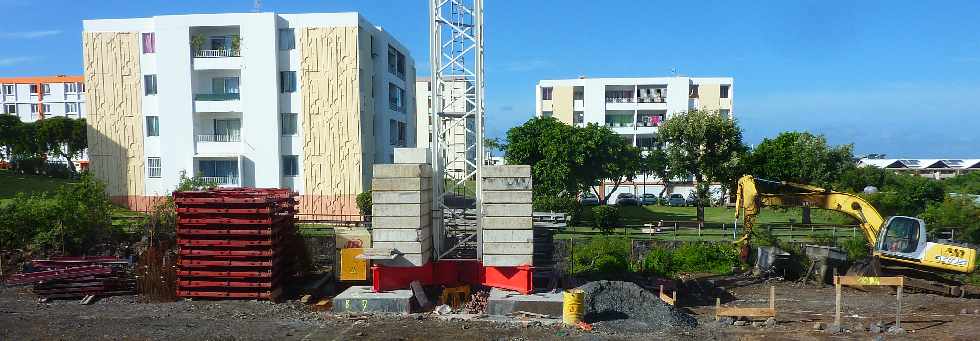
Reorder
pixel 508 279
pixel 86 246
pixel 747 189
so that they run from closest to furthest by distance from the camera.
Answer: pixel 508 279 < pixel 747 189 < pixel 86 246

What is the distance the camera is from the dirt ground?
12.5m

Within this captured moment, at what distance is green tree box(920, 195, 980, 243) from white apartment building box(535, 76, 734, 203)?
1184 inches

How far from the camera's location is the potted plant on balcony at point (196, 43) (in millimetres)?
31734

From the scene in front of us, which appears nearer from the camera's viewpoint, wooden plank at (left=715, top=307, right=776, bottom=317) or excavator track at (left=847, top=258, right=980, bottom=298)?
wooden plank at (left=715, top=307, right=776, bottom=317)

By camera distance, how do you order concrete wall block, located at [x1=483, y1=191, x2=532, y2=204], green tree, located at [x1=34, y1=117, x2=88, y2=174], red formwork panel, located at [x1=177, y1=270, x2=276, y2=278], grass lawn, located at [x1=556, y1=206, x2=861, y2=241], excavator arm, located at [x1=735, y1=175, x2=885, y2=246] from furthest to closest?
green tree, located at [x1=34, y1=117, x2=88, y2=174], grass lawn, located at [x1=556, y1=206, x2=861, y2=241], excavator arm, located at [x1=735, y1=175, x2=885, y2=246], red formwork panel, located at [x1=177, y1=270, x2=276, y2=278], concrete wall block, located at [x1=483, y1=191, x2=532, y2=204]

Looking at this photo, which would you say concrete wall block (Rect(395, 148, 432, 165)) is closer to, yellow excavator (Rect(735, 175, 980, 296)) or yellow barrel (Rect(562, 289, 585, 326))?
yellow barrel (Rect(562, 289, 585, 326))

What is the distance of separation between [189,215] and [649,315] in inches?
435

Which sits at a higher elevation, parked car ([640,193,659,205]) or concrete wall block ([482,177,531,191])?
concrete wall block ([482,177,531,191])

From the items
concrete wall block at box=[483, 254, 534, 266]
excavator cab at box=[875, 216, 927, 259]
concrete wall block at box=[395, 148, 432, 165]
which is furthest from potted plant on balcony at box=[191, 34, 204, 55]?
excavator cab at box=[875, 216, 927, 259]

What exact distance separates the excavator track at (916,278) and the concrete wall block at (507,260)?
9844 millimetres

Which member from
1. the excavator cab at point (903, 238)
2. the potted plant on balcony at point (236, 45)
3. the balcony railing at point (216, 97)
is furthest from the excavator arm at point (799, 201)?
the potted plant on balcony at point (236, 45)

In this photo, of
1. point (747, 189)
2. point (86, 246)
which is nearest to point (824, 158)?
point (747, 189)

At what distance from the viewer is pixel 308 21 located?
31.8 metres

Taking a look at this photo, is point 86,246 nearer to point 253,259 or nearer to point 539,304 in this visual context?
point 253,259
